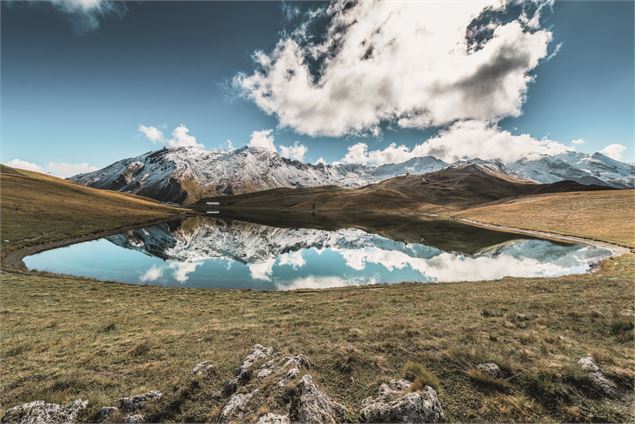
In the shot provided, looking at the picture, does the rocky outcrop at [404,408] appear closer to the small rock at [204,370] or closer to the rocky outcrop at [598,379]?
the rocky outcrop at [598,379]

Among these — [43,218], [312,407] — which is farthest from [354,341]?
[43,218]

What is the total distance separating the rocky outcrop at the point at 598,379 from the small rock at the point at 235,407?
1294cm

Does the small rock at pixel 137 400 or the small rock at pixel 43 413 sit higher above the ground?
the small rock at pixel 137 400

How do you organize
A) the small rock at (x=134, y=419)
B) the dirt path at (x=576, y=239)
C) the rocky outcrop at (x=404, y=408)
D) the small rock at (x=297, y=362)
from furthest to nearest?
the dirt path at (x=576, y=239) < the small rock at (x=297, y=362) < the small rock at (x=134, y=419) < the rocky outcrop at (x=404, y=408)

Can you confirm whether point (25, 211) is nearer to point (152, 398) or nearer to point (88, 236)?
point (88, 236)

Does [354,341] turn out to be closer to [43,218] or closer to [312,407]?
[312,407]

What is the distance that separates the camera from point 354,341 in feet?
49.5

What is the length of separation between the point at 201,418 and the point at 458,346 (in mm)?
11786

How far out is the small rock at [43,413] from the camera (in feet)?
30.9

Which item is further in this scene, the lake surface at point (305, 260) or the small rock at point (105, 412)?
the lake surface at point (305, 260)

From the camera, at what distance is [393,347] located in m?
13.7

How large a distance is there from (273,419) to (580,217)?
14020cm

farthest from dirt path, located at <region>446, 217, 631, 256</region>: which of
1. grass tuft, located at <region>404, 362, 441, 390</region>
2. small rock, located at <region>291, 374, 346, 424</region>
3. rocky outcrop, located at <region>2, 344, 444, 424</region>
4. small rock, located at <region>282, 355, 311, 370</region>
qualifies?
small rock, located at <region>291, 374, 346, 424</region>

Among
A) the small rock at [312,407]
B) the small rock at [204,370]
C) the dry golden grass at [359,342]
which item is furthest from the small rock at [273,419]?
the small rock at [204,370]
